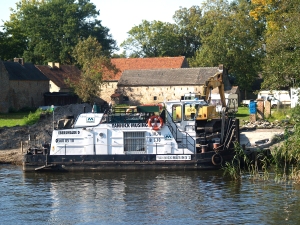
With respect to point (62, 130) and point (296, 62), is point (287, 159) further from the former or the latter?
point (62, 130)

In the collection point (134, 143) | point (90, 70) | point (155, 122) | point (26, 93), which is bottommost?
→ point (134, 143)

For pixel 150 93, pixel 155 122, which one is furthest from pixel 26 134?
pixel 150 93

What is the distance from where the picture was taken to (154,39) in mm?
94375

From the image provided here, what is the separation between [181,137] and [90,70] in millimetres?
39245

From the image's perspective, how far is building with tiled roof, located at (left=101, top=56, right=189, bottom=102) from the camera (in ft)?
256

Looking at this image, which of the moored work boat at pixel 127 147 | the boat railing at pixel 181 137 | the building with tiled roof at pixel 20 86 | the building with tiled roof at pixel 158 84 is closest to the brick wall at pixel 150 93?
the building with tiled roof at pixel 158 84

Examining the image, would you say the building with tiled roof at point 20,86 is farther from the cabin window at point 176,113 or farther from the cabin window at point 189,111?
the cabin window at point 176,113

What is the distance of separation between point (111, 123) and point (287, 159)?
815 cm

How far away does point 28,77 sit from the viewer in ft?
225

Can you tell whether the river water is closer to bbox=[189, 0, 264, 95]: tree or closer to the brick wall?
the brick wall

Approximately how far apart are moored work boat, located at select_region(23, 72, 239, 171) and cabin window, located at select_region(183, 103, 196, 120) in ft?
3.49

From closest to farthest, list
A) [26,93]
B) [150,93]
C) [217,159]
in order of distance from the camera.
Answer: [217,159]
[26,93]
[150,93]

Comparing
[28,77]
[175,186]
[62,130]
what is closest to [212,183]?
[175,186]

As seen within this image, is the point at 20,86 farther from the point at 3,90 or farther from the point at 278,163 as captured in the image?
the point at 278,163
